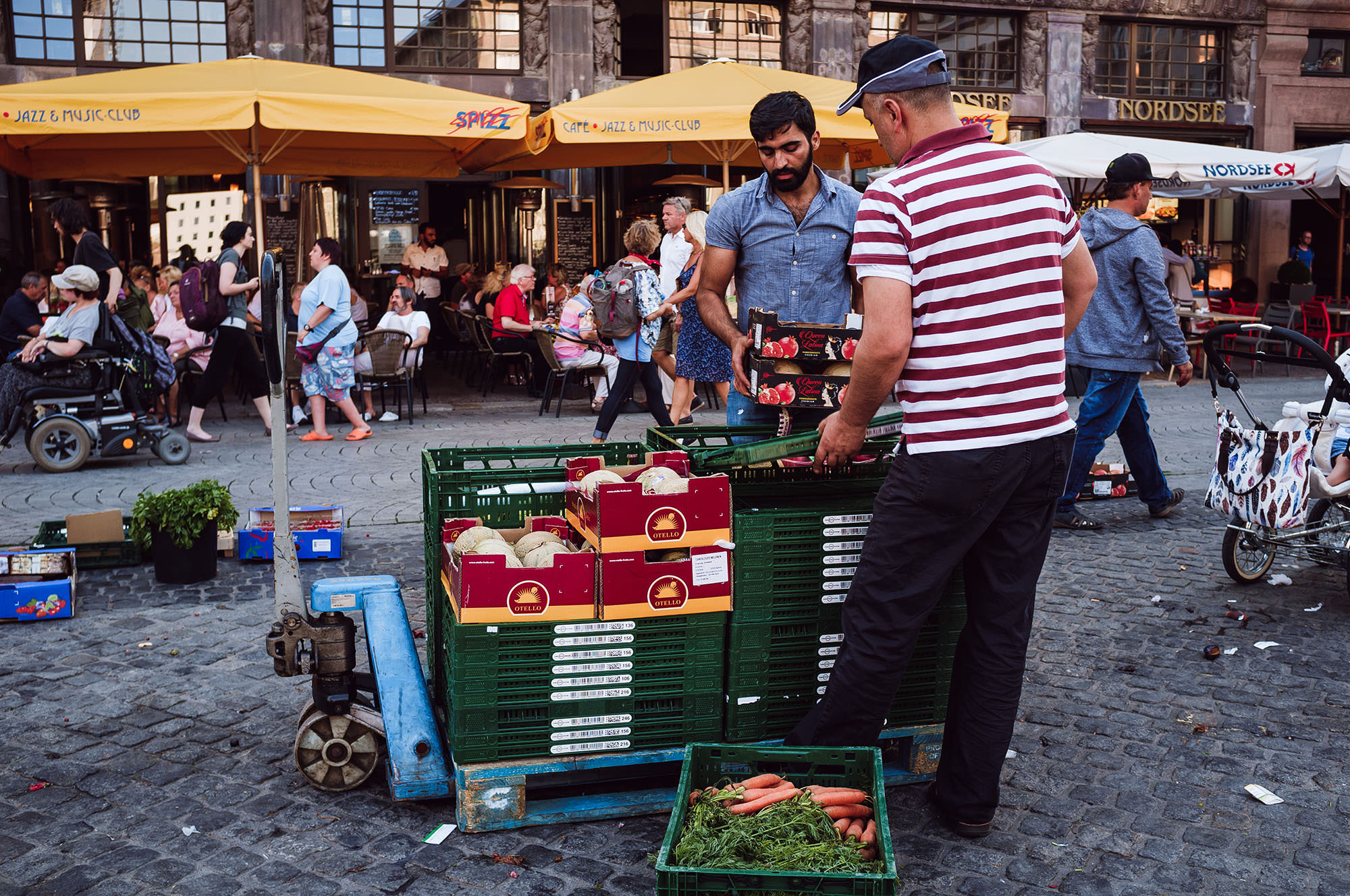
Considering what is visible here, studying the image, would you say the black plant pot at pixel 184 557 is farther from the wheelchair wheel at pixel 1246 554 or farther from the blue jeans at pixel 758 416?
the wheelchair wheel at pixel 1246 554

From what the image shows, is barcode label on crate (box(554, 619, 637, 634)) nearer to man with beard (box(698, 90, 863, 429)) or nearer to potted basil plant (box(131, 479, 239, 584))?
man with beard (box(698, 90, 863, 429))

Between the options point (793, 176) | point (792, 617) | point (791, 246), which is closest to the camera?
point (792, 617)

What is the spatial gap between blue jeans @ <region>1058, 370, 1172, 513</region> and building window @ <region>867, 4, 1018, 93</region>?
13.5m

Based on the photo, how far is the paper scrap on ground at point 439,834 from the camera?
3.48 m

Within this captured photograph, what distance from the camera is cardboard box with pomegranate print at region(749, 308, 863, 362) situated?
4.25 metres

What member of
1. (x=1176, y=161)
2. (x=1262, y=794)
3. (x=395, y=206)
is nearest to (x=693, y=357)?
(x=1262, y=794)

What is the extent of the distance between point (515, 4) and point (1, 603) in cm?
1417

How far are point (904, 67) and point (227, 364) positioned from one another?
852 cm

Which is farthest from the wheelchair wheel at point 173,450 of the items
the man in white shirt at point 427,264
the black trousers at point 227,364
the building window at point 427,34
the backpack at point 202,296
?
the building window at point 427,34

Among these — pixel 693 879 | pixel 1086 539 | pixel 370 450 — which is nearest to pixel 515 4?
pixel 370 450

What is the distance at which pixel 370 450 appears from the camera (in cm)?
1023

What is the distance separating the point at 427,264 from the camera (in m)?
17.7

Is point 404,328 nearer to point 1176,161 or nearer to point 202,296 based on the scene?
point 202,296

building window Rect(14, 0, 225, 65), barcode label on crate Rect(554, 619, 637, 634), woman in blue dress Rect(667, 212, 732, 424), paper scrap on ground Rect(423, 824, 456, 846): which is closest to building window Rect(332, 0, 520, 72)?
building window Rect(14, 0, 225, 65)
